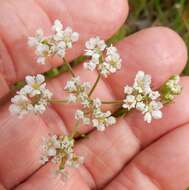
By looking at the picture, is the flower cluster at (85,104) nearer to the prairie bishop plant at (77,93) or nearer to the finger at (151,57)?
the prairie bishop plant at (77,93)

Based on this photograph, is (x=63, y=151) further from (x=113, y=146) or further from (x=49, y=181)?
(x=113, y=146)

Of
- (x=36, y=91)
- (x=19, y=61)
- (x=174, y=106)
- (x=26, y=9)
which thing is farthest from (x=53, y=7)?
(x=174, y=106)

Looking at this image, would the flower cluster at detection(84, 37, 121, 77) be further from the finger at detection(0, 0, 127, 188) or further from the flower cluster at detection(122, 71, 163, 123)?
the finger at detection(0, 0, 127, 188)

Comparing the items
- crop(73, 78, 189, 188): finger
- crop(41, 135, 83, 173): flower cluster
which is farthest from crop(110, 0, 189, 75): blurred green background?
Answer: crop(41, 135, 83, 173): flower cluster

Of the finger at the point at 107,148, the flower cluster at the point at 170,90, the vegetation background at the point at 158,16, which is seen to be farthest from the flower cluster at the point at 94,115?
the vegetation background at the point at 158,16

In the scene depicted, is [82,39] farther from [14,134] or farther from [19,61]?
[14,134]

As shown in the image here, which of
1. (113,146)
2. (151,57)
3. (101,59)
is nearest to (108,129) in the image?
(113,146)
